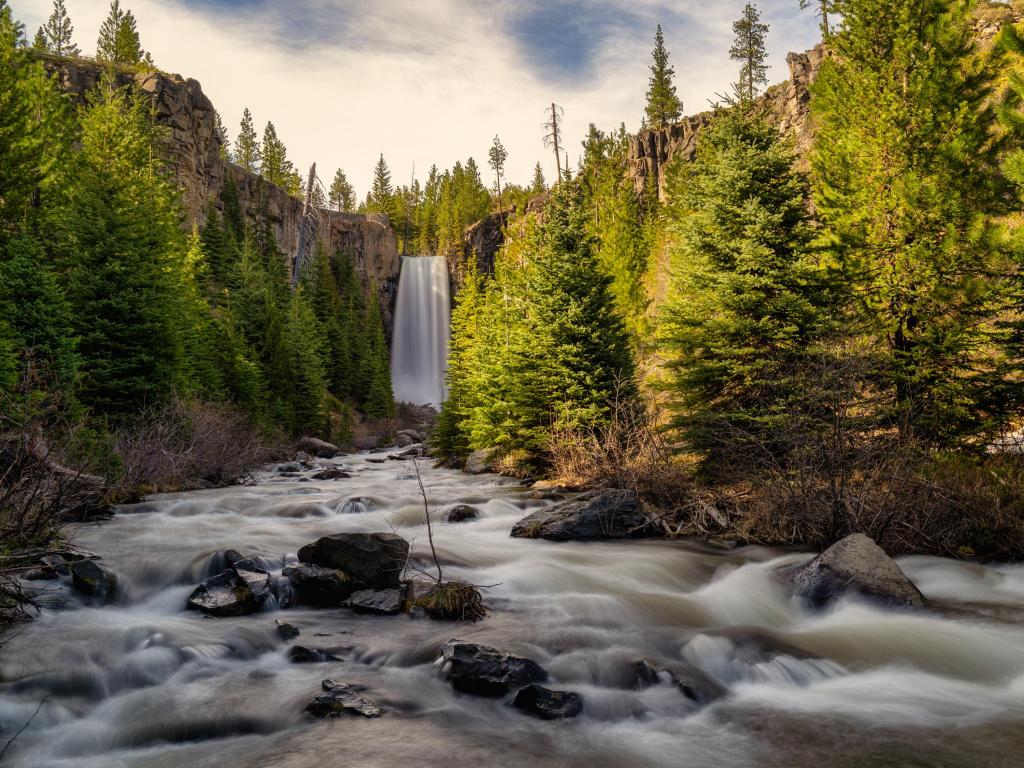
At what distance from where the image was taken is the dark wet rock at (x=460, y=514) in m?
13.7

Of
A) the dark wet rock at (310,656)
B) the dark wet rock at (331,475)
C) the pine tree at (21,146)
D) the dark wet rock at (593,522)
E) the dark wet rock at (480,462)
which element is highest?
the pine tree at (21,146)

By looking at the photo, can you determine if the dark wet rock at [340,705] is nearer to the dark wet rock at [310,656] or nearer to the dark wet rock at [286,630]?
the dark wet rock at [310,656]

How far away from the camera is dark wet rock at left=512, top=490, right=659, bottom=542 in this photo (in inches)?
458

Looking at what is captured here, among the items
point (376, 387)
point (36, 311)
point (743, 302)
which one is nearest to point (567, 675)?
point (743, 302)

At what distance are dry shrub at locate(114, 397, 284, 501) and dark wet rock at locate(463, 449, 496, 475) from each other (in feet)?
26.1

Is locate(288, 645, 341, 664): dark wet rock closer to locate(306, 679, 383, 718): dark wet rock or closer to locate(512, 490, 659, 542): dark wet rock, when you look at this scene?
locate(306, 679, 383, 718): dark wet rock

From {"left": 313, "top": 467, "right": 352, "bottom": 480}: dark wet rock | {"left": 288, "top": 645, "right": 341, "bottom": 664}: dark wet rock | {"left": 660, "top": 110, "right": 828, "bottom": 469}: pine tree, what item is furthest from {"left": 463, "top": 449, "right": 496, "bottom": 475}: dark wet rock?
{"left": 288, "top": 645, "right": 341, "bottom": 664}: dark wet rock

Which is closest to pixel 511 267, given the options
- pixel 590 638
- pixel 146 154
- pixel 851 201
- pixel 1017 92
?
pixel 146 154

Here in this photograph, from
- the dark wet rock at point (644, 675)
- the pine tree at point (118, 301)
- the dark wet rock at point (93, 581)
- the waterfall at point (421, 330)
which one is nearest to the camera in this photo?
the dark wet rock at point (644, 675)

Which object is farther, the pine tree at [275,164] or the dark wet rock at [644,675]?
the pine tree at [275,164]

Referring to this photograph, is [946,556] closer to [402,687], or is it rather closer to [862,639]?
[862,639]

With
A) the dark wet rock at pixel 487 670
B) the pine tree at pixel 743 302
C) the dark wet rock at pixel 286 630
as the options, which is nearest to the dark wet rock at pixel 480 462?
the pine tree at pixel 743 302

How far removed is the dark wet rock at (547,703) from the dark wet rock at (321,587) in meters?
3.57

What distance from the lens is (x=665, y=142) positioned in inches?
2372
